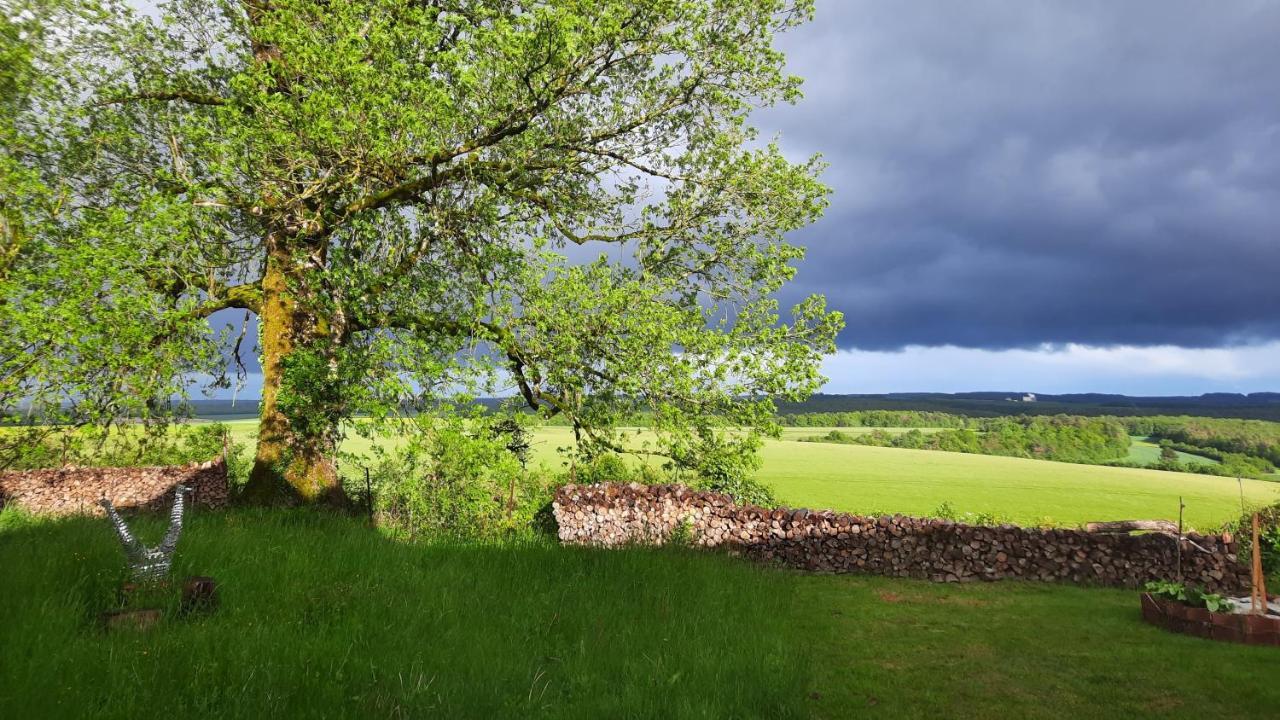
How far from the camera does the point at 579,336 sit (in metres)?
12.7

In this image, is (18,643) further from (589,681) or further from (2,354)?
(2,354)

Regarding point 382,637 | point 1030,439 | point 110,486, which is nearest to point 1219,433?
point 1030,439

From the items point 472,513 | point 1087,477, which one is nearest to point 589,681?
point 472,513

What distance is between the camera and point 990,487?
143ft

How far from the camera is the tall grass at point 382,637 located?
196 inches

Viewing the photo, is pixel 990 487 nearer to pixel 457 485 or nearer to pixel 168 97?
pixel 457 485

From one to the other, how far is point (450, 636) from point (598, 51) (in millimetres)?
10547

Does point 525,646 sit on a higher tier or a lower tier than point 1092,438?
higher

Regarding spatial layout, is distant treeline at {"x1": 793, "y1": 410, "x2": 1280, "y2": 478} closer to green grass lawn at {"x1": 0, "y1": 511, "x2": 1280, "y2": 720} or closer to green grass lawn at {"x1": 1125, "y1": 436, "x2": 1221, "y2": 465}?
green grass lawn at {"x1": 1125, "y1": 436, "x2": 1221, "y2": 465}

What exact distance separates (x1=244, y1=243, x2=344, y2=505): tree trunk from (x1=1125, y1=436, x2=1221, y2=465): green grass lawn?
71404mm

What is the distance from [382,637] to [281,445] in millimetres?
9487

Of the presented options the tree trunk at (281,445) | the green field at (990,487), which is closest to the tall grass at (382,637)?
the tree trunk at (281,445)

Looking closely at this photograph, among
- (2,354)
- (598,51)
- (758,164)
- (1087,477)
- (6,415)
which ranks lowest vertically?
(1087,477)

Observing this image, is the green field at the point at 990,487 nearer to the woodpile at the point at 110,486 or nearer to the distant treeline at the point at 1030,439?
the woodpile at the point at 110,486
